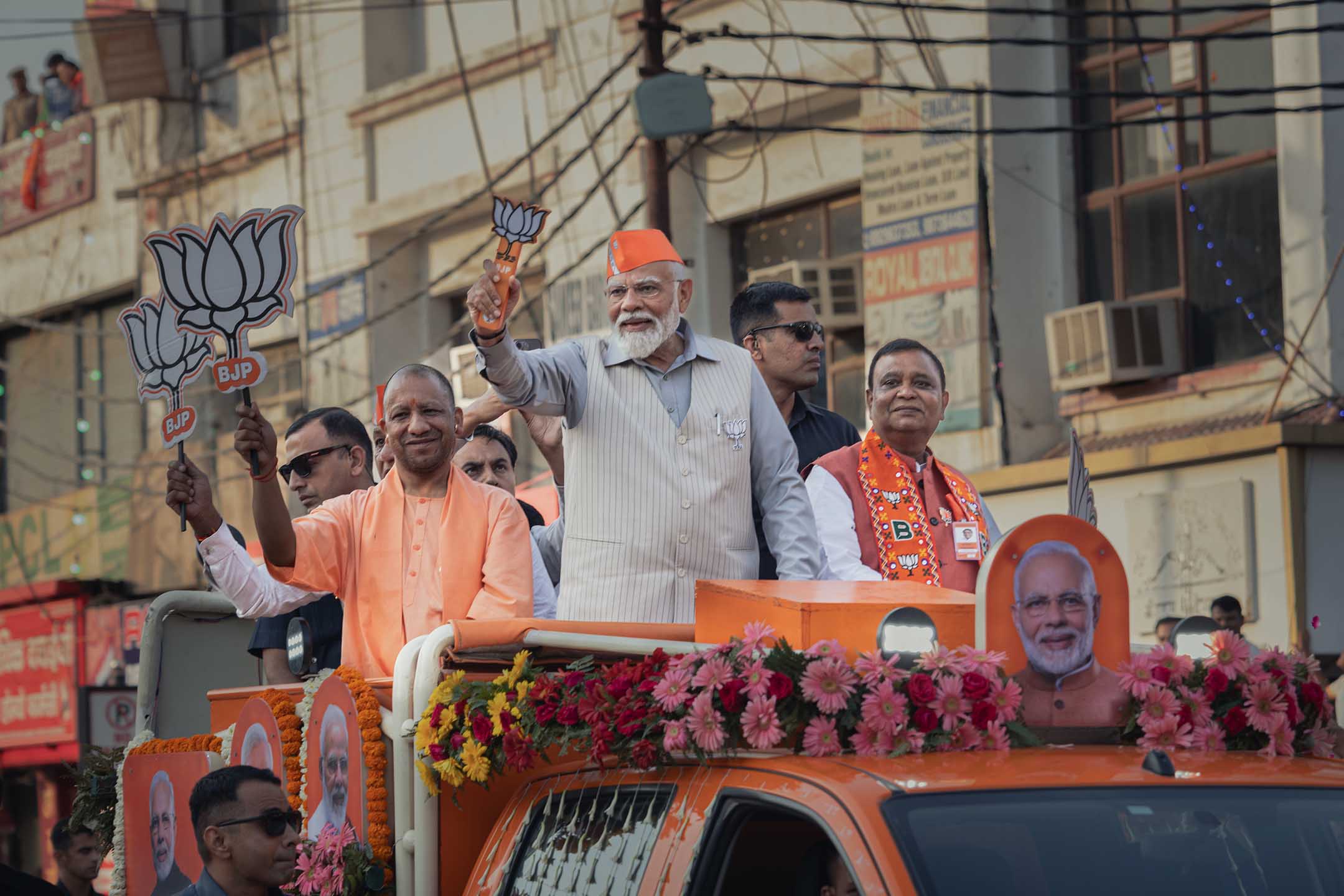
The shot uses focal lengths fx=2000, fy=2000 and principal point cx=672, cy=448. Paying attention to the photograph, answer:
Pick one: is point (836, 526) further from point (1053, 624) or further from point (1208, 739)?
point (1208, 739)

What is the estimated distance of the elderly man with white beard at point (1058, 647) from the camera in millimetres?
3773

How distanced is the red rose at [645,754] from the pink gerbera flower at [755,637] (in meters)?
0.27

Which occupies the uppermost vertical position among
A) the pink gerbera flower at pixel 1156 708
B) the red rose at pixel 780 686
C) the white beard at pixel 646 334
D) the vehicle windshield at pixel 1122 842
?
the white beard at pixel 646 334

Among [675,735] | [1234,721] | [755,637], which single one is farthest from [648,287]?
[1234,721]

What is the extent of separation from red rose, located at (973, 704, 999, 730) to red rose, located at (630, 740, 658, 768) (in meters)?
0.62

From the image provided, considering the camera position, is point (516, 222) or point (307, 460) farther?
point (307, 460)

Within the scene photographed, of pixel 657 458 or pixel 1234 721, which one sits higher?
pixel 657 458

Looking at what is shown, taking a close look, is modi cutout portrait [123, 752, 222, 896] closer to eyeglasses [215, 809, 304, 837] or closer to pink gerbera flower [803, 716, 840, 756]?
eyeglasses [215, 809, 304, 837]

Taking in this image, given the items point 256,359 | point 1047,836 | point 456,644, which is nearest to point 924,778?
point 1047,836

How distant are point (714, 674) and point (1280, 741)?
1.09 m

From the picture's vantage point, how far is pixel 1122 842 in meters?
3.24

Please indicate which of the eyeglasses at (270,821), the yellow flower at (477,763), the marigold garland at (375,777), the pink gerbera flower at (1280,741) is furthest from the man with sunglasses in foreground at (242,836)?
the pink gerbera flower at (1280,741)

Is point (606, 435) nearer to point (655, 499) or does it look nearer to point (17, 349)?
point (655, 499)

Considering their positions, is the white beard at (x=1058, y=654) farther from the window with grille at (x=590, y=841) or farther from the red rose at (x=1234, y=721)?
the window with grille at (x=590, y=841)
